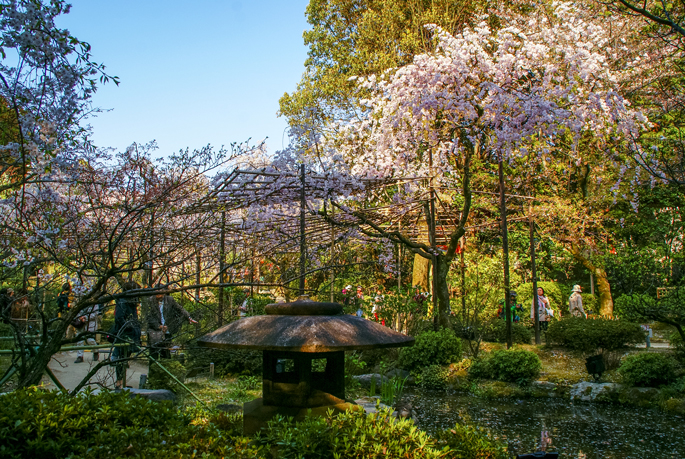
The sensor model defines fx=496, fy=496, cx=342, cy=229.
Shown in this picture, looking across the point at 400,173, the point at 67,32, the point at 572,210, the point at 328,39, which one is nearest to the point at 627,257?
the point at 572,210

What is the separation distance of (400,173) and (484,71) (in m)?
3.35

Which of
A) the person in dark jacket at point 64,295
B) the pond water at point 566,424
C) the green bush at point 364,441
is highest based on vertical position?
the person in dark jacket at point 64,295

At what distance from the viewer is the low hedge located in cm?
273

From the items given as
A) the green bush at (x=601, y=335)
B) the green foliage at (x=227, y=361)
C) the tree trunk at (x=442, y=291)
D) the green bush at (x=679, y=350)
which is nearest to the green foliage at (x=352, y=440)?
the green foliage at (x=227, y=361)

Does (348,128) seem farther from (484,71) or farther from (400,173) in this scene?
(484,71)

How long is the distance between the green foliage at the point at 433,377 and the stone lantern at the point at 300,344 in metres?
5.68

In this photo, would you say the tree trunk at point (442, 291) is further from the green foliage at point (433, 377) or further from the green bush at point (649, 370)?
the green bush at point (649, 370)

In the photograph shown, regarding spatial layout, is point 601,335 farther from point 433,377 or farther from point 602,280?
point 602,280

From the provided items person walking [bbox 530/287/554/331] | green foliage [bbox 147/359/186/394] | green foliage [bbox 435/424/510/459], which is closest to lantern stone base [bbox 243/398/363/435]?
green foliage [bbox 435/424/510/459]

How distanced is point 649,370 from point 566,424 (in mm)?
2400

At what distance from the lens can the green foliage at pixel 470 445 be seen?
10.7ft

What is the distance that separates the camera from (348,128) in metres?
13.0

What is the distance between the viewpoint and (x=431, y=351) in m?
9.77

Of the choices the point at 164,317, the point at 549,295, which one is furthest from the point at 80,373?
the point at 549,295
